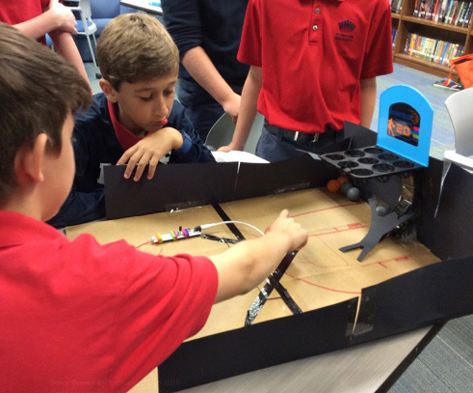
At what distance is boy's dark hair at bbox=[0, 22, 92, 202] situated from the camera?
440 mm

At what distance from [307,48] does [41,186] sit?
36.1 inches

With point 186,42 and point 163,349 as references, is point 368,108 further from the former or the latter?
point 163,349

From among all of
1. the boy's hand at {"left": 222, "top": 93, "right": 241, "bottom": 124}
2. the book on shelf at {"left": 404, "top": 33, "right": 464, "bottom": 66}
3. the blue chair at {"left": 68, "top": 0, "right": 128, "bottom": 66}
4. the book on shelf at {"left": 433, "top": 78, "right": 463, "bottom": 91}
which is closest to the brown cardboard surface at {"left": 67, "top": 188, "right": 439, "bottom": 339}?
the boy's hand at {"left": 222, "top": 93, "right": 241, "bottom": 124}

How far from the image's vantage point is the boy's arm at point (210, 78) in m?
1.49

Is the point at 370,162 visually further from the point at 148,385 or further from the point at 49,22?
the point at 49,22

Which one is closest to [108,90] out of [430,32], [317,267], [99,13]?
[317,267]

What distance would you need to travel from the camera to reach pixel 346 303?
62 cm

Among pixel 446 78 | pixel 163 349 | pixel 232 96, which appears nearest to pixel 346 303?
pixel 163 349

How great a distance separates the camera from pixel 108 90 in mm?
1073

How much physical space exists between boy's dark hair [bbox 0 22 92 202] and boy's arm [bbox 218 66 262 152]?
0.92 metres

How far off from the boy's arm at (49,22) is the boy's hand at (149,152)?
536 millimetres

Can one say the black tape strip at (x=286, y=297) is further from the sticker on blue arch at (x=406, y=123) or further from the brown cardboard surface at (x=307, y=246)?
the sticker on blue arch at (x=406, y=123)

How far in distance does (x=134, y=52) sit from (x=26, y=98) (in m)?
0.59

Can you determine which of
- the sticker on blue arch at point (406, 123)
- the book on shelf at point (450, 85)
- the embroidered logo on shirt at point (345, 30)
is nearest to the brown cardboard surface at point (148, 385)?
the sticker on blue arch at point (406, 123)
